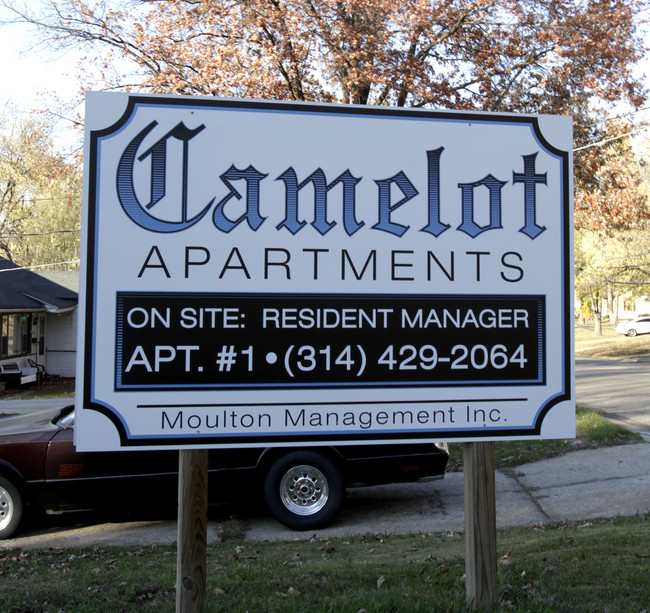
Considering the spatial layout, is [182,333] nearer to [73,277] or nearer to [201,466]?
[201,466]

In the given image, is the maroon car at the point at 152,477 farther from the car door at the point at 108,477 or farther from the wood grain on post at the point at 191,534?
the wood grain on post at the point at 191,534

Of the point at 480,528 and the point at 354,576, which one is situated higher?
the point at 480,528

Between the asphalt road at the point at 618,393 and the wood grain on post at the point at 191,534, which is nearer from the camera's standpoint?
the wood grain on post at the point at 191,534

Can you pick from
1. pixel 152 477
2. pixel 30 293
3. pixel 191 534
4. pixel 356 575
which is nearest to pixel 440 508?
pixel 152 477

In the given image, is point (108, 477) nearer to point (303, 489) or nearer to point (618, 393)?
point (303, 489)

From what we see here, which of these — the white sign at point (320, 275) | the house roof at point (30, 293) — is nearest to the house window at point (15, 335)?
the house roof at point (30, 293)

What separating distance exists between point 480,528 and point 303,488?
3.67 meters

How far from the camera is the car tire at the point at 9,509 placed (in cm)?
684

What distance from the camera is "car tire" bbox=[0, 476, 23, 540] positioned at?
6.84 meters

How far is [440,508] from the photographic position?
7.81 metres

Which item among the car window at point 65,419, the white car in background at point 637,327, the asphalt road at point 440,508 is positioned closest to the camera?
the asphalt road at point 440,508

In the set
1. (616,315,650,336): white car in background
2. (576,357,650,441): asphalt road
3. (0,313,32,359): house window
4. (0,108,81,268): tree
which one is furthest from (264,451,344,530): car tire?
(616,315,650,336): white car in background

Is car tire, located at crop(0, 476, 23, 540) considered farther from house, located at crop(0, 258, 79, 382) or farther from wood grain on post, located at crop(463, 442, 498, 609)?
house, located at crop(0, 258, 79, 382)

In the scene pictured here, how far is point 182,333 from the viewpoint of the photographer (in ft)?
11.3
